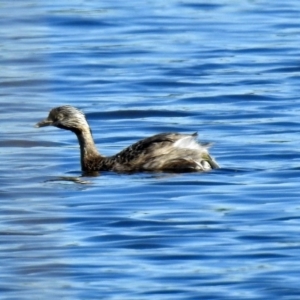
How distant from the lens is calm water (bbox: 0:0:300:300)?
3.57 m

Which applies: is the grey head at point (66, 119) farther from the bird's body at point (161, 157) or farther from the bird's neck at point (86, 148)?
the bird's body at point (161, 157)

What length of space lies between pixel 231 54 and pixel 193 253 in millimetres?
10830

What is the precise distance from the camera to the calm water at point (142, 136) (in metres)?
3.57

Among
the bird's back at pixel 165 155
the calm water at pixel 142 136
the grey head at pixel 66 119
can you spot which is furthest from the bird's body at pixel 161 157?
the grey head at pixel 66 119

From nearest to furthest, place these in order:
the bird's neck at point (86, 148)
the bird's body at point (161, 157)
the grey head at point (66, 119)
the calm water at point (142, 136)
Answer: the calm water at point (142, 136), the bird's body at point (161, 157), the bird's neck at point (86, 148), the grey head at point (66, 119)

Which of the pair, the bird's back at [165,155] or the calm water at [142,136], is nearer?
the calm water at [142,136]

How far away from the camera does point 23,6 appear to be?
10.5 feet

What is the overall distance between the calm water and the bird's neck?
179mm

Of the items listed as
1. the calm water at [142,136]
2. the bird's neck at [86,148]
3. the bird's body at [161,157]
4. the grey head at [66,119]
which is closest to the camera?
the calm water at [142,136]

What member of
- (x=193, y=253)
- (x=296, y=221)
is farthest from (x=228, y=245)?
(x=296, y=221)

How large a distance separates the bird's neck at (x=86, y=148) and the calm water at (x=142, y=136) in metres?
0.18

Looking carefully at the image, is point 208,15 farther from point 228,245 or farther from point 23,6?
point 23,6

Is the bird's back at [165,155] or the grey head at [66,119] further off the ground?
the grey head at [66,119]

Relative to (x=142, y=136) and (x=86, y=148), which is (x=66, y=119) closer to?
(x=86, y=148)
